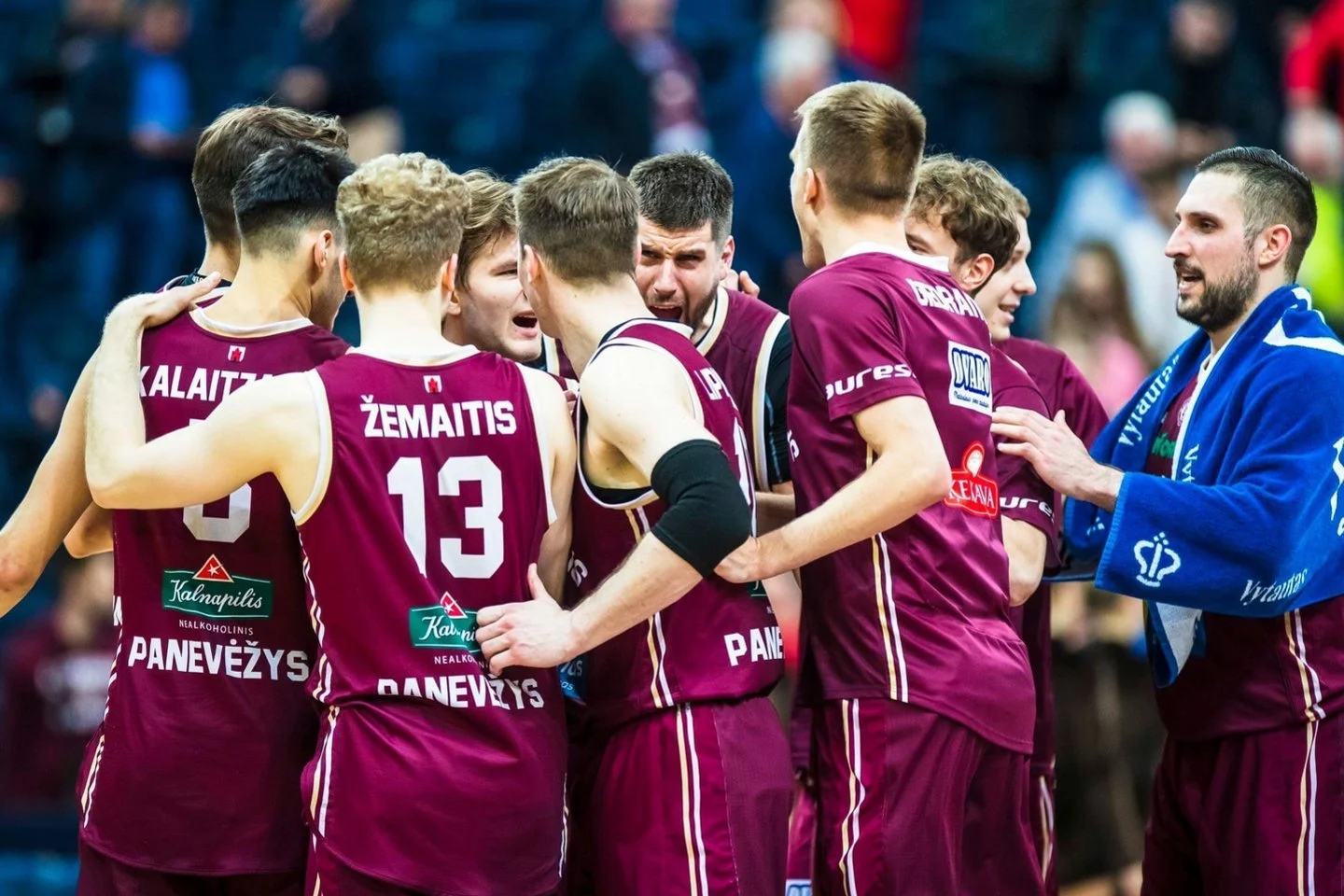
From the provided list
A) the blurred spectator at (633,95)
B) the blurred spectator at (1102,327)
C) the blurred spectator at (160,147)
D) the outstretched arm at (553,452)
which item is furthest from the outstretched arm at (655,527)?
the blurred spectator at (160,147)

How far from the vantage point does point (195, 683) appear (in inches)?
186

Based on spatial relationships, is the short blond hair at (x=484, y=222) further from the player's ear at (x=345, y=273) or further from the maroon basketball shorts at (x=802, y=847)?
the maroon basketball shorts at (x=802, y=847)

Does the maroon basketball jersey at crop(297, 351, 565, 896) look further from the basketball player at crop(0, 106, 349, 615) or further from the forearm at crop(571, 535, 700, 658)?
the basketball player at crop(0, 106, 349, 615)

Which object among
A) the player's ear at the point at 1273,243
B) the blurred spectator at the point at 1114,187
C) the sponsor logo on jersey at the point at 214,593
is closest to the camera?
the sponsor logo on jersey at the point at 214,593

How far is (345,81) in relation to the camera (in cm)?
1309

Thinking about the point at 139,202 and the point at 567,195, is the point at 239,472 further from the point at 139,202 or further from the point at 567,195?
the point at 139,202

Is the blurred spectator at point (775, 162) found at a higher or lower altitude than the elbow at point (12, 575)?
higher

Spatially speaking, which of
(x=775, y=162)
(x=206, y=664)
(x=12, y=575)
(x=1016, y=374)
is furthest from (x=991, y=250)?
(x=775, y=162)

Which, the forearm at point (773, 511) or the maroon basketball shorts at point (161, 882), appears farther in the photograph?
the forearm at point (773, 511)

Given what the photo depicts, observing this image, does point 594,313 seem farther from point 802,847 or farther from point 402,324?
point 802,847

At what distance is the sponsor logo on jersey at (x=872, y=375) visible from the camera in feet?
15.4

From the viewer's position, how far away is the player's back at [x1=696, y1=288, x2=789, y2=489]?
5352 millimetres

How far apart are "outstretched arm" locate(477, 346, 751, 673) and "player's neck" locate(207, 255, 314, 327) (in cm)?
96

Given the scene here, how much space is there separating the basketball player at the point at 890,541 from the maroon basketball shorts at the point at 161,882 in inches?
59.0
